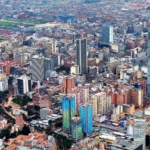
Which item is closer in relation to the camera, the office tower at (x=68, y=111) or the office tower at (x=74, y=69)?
the office tower at (x=68, y=111)

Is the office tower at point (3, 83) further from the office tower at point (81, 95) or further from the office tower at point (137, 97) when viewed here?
the office tower at point (137, 97)

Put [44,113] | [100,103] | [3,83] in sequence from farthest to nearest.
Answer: [3,83] → [100,103] → [44,113]

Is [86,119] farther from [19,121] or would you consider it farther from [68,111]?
[19,121]

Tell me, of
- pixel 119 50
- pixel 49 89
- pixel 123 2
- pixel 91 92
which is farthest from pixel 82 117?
pixel 123 2

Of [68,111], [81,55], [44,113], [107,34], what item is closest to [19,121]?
[44,113]

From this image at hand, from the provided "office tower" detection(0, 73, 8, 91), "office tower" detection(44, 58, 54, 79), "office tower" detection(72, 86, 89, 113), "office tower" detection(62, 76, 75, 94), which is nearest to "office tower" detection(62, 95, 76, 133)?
"office tower" detection(72, 86, 89, 113)

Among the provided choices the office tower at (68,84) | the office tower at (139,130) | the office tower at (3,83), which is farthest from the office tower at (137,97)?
the office tower at (3,83)

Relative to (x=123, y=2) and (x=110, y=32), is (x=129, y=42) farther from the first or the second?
(x=123, y=2)
